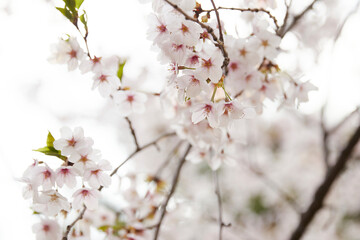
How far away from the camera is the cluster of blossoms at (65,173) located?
2.50 ft

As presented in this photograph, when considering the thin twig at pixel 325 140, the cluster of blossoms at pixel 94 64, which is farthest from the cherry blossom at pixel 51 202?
the thin twig at pixel 325 140

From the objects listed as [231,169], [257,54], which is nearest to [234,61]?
[257,54]

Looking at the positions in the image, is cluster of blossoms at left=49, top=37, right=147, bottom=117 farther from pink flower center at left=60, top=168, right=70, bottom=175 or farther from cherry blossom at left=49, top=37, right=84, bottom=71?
pink flower center at left=60, top=168, right=70, bottom=175

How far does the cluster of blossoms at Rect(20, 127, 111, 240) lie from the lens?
0.76 metres

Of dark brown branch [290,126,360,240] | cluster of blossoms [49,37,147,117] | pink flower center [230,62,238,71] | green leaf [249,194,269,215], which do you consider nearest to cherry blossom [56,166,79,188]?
cluster of blossoms [49,37,147,117]

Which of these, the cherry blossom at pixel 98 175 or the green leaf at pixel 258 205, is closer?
the cherry blossom at pixel 98 175

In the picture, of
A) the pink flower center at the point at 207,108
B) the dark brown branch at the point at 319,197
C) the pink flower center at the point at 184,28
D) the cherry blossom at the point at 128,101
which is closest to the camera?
the pink flower center at the point at 184,28

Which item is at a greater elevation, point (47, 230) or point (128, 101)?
point (128, 101)

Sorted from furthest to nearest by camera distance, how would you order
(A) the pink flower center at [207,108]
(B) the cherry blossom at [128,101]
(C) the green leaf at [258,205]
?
(C) the green leaf at [258,205] → (B) the cherry blossom at [128,101] → (A) the pink flower center at [207,108]

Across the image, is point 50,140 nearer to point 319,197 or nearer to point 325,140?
point 319,197

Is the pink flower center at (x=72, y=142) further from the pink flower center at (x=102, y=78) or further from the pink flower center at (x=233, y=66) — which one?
the pink flower center at (x=233, y=66)

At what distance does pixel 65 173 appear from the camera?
0.77 metres

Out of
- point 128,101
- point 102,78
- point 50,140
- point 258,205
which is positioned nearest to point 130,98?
point 128,101

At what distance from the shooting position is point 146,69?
10.4 ft
